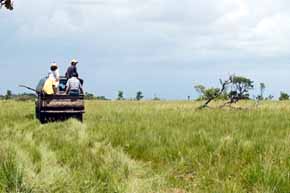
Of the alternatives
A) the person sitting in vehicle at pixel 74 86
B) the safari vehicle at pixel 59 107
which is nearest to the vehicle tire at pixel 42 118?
the safari vehicle at pixel 59 107

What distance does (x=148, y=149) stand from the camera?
12031 mm

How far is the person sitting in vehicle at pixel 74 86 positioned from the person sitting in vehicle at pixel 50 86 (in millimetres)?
413

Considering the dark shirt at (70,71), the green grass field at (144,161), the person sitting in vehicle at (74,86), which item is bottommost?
the green grass field at (144,161)

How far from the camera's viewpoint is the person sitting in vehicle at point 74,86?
66.2 feet

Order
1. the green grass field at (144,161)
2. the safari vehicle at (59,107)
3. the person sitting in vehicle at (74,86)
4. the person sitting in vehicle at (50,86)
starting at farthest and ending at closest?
the person sitting in vehicle at (74,86)
the person sitting in vehicle at (50,86)
the safari vehicle at (59,107)
the green grass field at (144,161)

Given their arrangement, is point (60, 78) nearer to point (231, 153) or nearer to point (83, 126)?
point (83, 126)

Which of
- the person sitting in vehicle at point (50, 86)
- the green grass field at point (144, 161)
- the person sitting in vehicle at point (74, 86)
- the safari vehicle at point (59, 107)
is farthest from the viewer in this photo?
the person sitting in vehicle at point (74, 86)

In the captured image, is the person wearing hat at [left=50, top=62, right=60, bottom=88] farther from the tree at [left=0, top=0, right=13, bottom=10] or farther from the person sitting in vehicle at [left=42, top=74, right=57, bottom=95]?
the tree at [left=0, top=0, right=13, bottom=10]

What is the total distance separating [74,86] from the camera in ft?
66.5

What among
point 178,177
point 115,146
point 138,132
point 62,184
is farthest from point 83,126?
point 62,184

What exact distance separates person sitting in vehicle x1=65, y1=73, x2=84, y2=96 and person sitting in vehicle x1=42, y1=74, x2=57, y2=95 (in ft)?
1.36

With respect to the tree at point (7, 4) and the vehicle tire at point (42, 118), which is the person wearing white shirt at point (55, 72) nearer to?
the vehicle tire at point (42, 118)

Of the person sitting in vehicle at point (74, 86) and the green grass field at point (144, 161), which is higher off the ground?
the person sitting in vehicle at point (74, 86)

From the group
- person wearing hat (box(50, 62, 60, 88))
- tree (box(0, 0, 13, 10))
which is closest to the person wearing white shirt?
person wearing hat (box(50, 62, 60, 88))
